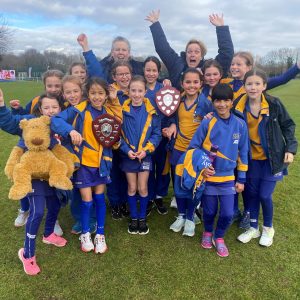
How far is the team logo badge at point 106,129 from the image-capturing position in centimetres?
370

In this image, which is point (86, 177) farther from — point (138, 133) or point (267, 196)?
point (267, 196)

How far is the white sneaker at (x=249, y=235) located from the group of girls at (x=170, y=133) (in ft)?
0.05

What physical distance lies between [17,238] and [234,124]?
3.03m

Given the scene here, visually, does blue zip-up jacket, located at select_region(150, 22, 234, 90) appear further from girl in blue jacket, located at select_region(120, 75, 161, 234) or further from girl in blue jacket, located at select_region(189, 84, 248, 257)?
girl in blue jacket, located at select_region(189, 84, 248, 257)

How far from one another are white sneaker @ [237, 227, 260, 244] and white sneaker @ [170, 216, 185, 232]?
0.77 meters

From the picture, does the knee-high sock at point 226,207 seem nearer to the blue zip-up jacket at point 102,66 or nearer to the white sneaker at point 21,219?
the blue zip-up jacket at point 102,66

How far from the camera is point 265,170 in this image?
13.1 feet

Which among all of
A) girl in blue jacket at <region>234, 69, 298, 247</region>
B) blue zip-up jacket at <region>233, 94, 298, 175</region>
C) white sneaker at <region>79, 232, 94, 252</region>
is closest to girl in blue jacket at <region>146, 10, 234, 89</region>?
girl in blue jacket at <region>234, 69, 298, 247</region>

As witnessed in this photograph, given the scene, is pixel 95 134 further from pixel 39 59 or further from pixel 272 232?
pixel 39 59

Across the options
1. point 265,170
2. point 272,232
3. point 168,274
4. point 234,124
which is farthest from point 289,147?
point 168,274

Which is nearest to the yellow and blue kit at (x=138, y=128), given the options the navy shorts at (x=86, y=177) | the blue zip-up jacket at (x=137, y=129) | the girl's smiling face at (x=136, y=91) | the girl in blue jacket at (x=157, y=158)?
the blue zip-up jacket at (x=137, y=129)

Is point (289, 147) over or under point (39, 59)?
under

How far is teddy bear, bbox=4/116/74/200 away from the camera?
10.7 feet

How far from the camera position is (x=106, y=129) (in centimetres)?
374
